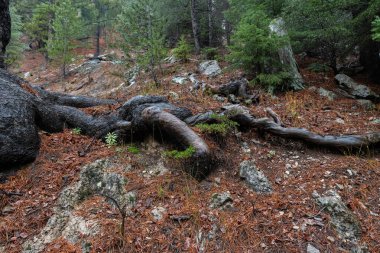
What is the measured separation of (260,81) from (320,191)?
16.0 ft

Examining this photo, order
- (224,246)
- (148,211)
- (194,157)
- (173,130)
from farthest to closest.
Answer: (173,130) < (194,157) < (148,211) < (224,246)

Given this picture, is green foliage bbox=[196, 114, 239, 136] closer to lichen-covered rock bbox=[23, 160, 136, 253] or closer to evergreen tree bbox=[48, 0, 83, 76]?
lichen-covered rock bbox=[23, 160, 136, 253]

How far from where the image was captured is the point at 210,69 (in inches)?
451

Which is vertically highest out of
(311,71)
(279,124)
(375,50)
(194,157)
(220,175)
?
(375,50)

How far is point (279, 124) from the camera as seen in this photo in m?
5.12

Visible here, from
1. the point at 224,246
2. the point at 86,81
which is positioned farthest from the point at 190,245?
the point at 86,81

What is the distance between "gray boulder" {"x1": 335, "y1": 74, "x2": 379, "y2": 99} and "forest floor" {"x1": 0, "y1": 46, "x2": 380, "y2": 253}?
7.47 ft

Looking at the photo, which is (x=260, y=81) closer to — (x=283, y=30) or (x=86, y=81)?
(x=283, y=30)

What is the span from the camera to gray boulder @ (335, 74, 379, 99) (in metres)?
7.38

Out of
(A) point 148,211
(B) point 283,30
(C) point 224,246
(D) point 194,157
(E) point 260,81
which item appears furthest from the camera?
(B) point 283,30

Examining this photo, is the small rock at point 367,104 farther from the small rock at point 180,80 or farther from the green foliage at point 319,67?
the small rock at point 180,80

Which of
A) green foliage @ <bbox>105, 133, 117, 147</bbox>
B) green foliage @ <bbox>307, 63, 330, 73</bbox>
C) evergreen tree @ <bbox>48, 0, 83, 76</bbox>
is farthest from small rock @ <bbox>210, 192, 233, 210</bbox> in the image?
evergreen tree @ <bbox>48, 0, 83, 76</bbox>

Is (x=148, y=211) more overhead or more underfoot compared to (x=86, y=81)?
more overhead

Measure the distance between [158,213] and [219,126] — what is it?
1902mm
